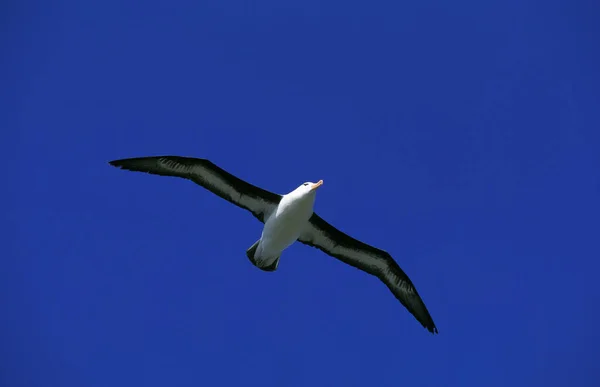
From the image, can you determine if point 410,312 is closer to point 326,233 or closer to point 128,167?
point 326,233

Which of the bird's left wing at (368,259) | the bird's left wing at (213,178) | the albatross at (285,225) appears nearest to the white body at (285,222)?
the albatross at (285,225)

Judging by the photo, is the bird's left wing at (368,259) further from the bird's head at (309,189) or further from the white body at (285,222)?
the bird's head at (309,189)

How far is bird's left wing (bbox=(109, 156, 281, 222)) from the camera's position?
1848 centimetres

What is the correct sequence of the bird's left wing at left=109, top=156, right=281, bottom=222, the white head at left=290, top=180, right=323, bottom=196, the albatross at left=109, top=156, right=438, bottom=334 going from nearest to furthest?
the white head at left=290, top=180, right=323, bottom=196, the albatross at left=109, top=156, right=438, bottom=334, the bird's left wing at left=109, top=156, right=281, bottom=222

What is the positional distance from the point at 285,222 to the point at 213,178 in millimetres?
2432

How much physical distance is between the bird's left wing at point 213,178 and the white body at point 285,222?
42 cm

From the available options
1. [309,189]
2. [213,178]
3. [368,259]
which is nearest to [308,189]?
[309,189]

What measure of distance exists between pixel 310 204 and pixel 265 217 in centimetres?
151

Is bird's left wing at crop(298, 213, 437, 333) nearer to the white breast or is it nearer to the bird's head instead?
the white breast

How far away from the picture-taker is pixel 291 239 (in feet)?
61.5

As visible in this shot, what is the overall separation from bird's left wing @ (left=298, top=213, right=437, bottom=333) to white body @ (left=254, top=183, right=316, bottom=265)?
756 mm

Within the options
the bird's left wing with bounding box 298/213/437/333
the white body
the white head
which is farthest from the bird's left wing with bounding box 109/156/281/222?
the bird's left wing with bounding box 298/213/437/333

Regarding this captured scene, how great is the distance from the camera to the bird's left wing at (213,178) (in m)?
18.5

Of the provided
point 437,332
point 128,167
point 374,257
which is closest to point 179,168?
point 128,167
